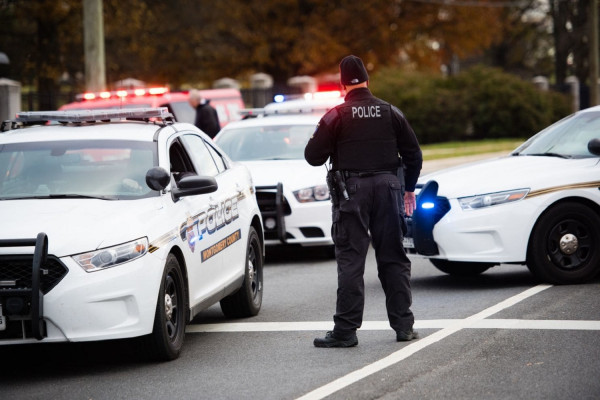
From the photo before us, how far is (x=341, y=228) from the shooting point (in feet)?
24.9

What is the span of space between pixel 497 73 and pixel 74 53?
13.8 meters

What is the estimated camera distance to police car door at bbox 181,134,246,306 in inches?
318

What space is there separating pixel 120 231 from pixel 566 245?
4.49 m

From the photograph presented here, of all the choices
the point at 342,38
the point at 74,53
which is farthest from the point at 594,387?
the point at 342,38

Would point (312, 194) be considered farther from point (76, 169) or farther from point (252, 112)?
point (76, 169)

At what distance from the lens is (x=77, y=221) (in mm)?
6949

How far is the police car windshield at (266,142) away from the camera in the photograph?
13.7 meters

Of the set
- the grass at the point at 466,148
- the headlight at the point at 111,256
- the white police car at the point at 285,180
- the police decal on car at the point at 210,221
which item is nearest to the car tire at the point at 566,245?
the police decal on car at the point at 210,221

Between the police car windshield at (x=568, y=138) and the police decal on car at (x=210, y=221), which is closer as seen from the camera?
the police decal on car at (x=210, y=221)

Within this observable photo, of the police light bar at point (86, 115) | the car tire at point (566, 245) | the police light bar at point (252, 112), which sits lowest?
the car tire at point (566, 245)

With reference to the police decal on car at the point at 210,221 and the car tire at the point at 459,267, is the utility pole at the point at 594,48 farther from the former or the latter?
the police decal on car at the point at 210,221

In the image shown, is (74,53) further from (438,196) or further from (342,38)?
(438,196)

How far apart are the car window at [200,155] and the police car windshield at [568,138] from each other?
11.3 ft

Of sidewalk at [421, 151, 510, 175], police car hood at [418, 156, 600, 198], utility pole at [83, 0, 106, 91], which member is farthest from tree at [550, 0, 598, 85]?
police car hood at [418, 156, 600, 198]
